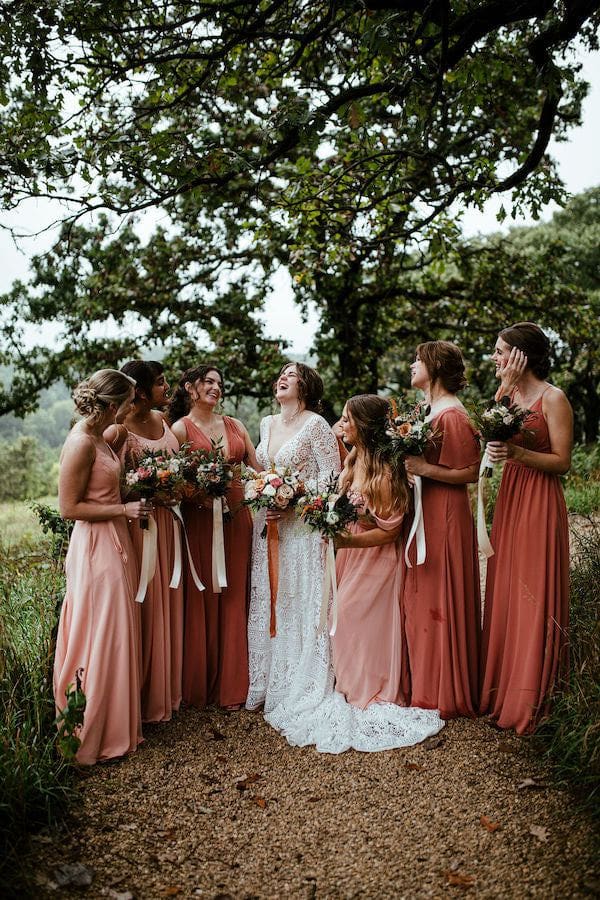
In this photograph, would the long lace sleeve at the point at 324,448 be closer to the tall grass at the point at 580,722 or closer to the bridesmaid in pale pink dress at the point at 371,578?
the bridesmaid in pale pink dress at the point at 371,578

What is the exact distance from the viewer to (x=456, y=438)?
16.6 ft

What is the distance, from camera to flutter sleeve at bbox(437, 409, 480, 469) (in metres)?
5.07

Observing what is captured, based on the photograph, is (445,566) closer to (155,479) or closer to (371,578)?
(371,578)

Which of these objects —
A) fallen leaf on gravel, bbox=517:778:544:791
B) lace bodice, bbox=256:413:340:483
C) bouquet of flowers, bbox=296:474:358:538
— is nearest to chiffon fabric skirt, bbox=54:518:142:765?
bouquet of flowers, bbox=296:474:358:538

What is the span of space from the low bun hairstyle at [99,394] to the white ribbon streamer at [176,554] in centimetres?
98

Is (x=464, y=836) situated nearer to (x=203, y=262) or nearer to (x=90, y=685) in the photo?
(x=90, y=685)

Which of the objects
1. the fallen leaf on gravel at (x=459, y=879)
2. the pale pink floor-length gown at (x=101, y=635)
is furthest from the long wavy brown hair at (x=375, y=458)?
the fallen leaf on gravel at (x=459, y=879)

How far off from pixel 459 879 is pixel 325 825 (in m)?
0.88

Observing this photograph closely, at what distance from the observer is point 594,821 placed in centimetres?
374

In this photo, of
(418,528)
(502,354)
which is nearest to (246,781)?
(418,528)

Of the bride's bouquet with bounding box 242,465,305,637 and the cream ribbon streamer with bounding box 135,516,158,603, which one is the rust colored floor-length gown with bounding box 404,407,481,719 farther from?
the cream ribbon streamer with bounding box 135,516,158,603

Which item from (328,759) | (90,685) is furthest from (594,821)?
(90,685)

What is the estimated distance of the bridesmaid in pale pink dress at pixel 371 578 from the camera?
5223mm

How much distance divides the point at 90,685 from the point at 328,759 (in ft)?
5.51
